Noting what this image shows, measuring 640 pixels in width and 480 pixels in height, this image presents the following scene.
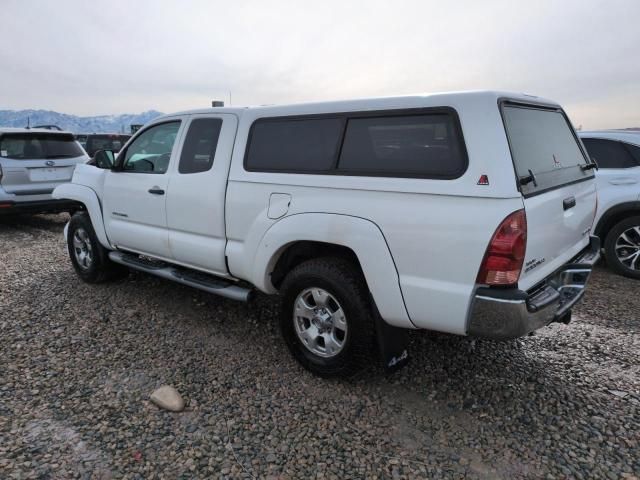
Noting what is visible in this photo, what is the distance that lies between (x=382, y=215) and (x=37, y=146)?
7.54 m

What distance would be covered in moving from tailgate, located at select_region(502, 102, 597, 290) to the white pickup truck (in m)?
0.01

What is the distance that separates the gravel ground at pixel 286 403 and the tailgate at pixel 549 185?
34.9 inches

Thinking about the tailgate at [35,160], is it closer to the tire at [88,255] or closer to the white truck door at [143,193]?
the tire at [88,255]

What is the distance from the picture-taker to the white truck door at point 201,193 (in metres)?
3.55

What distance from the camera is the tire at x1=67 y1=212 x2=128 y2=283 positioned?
16.1 ft

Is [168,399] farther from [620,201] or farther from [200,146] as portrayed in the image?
[620,201]

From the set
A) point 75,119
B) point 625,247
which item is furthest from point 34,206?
point 75,119

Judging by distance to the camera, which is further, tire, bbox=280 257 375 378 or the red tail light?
tire, bbox=280 257 375 378

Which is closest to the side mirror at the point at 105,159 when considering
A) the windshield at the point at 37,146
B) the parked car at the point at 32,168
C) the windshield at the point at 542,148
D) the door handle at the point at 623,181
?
the parked car at the point at 32,168

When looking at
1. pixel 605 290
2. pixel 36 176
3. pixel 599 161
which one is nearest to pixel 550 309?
pixel 605 290

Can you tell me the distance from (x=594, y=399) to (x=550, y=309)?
85 cm

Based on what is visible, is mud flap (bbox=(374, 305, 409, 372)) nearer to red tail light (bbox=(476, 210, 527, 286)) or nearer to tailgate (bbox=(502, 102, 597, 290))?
red tail light (bbox=(476, 210, 527, 286))

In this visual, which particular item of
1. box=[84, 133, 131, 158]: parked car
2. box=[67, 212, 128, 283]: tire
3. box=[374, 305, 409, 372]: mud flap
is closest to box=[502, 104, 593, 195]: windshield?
box=[374, 305, 409, 372]: mud flap

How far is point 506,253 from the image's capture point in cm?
229
